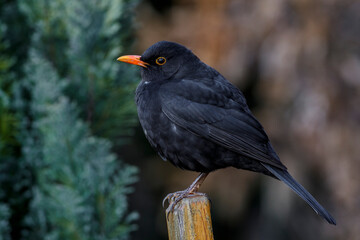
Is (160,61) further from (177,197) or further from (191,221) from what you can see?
(191,221)

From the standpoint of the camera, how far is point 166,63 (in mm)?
3727

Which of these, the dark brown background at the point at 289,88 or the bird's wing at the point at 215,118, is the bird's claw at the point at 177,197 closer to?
the bird's wing at the point at 215,118

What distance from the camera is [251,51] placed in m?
4.82

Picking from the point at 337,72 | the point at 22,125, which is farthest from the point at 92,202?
the point at 337,72

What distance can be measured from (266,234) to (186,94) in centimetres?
282

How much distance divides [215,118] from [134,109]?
921 mm

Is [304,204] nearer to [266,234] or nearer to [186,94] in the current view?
[266,234]

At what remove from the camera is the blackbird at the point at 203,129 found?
3324mm

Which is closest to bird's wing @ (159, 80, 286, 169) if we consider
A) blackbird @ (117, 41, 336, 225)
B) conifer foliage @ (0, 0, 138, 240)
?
blackbird @ (117, 41, 336, 225)

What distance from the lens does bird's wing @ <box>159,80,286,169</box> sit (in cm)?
333

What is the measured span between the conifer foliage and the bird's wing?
1.82 feet

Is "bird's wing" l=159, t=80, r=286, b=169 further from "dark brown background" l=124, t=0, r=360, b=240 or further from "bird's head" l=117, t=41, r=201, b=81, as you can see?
"dark brown background" l=124, t=0, r=360, b=240

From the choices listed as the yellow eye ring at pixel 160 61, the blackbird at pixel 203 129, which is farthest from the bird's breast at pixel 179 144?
the yellow eye ring at pixel 160 61

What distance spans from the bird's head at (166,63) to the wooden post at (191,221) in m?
1.17
